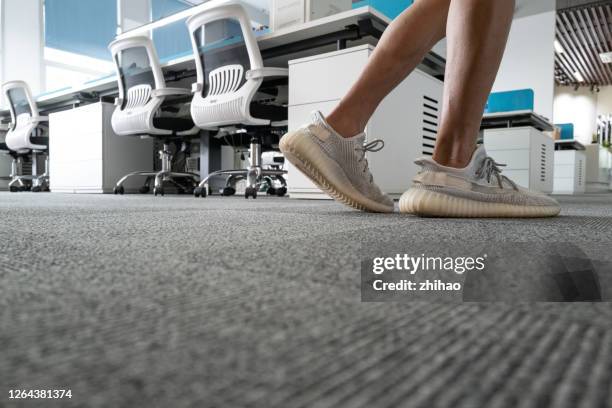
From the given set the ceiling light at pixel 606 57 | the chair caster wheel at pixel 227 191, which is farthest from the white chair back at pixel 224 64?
the ceiling light at pixel 606 57

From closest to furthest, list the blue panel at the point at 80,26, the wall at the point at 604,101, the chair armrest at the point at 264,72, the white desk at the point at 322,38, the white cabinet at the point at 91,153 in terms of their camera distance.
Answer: the white desk at the point at 322,38 → the chair armrest at the point at 264,72 → the white cabinet at the point at 91,153 → the blue panel at the point at 80,26 → the wall at the point at 604,101

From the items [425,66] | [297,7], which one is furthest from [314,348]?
[425,66]

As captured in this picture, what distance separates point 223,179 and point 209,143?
1.25ft

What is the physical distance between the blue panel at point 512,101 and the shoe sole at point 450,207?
154 inches

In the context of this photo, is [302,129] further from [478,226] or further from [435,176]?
[478,226]

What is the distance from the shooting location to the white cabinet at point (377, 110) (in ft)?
6.52

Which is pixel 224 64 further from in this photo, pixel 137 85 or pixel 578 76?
pixel 578 76

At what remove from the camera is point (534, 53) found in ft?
24.0

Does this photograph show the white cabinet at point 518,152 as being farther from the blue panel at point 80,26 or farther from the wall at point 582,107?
the wall at point 582,107

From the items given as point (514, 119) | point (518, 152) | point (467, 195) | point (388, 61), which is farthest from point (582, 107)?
point (467, 195)

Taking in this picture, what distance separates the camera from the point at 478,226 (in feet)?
2.43

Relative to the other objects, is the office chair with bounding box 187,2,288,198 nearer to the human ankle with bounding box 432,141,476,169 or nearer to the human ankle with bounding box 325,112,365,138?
the human ankle with bounding box 325,112,365,138

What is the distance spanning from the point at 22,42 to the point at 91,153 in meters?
3.51

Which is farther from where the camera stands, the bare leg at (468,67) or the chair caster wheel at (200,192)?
the chair caster wheel at (200,192)
